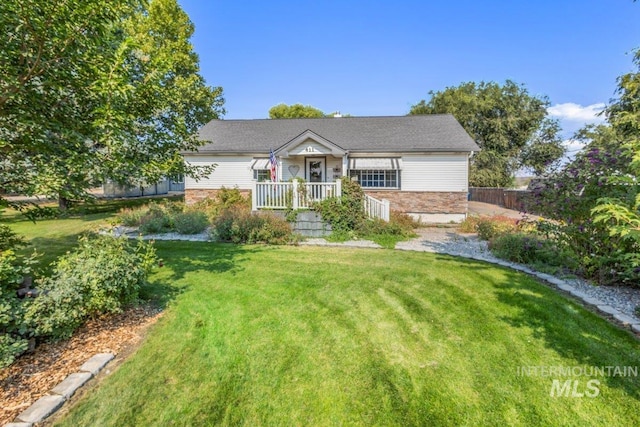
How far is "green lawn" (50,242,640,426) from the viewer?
112 inches

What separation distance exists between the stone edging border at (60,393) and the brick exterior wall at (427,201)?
47.9 ft

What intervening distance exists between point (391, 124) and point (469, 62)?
25.4 ft

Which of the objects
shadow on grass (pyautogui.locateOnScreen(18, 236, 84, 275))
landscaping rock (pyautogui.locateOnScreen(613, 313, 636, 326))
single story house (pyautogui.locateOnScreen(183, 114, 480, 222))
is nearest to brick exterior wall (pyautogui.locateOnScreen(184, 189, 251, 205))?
single story house (pyautogui.locateOnScreen(183, 114, 480, 222))

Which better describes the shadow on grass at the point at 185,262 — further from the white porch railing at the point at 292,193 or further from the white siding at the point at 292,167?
the white siding at the point at 292,167

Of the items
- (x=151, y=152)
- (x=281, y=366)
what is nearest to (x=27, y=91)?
(x=151, y=152)

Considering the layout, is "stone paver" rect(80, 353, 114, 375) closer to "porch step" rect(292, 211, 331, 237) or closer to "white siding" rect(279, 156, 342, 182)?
"porch step" rect(292, 211, 331, 237)

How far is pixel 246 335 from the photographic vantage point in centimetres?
419

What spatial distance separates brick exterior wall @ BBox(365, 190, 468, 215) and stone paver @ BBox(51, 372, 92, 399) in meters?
14.8

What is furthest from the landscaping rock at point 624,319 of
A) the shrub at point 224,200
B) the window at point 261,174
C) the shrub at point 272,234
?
the window at point 261,174

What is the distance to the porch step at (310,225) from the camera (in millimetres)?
Result: 11344

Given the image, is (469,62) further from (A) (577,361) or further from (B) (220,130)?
(A) (577,361)

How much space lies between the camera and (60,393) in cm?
302

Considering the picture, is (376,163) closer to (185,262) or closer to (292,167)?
(292,167)

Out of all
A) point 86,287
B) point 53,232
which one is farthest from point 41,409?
point 53,232
